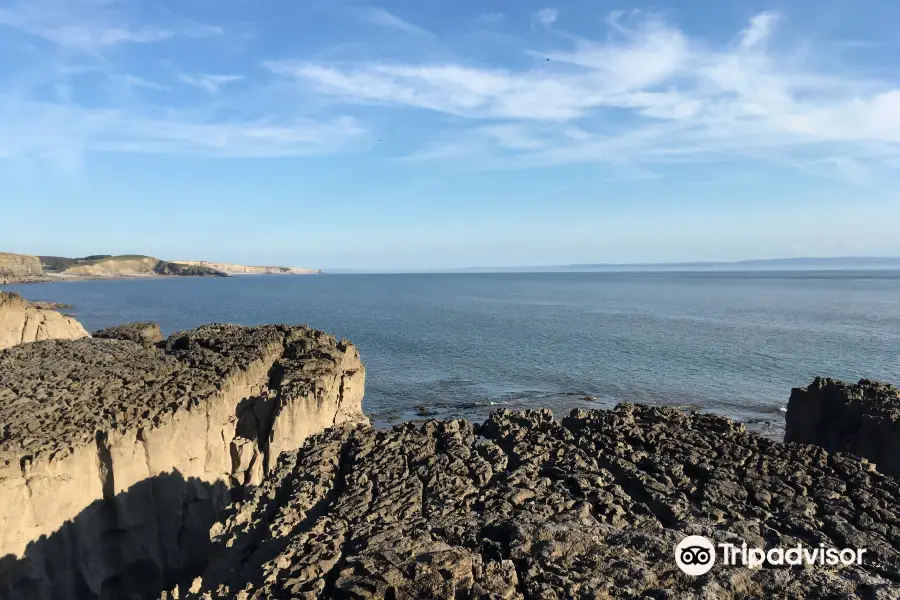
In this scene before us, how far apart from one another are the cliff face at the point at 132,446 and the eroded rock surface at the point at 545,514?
5.24 meters

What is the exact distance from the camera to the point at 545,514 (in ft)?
35.8

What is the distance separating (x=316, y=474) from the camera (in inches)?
524

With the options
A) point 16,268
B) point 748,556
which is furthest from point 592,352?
point 16,268

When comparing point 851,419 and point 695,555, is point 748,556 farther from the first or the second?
point 851,419

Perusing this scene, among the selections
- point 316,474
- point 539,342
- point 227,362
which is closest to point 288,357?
point 227,362

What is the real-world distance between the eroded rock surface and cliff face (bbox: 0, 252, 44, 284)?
19774 cm

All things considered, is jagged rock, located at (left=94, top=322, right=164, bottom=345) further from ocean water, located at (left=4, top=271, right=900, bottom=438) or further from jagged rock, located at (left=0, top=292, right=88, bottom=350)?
ocean water, located at (left=4, top=271, right=900, bottom=438)

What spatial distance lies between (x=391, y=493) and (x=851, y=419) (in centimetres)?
1763

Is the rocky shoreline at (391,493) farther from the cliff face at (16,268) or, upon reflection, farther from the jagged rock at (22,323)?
the cliff face at (16,268)

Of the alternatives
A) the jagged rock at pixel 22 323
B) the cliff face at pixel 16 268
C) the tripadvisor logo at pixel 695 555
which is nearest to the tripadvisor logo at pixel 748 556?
the tripadvisor logo at pixel 695 555

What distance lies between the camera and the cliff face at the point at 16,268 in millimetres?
173288

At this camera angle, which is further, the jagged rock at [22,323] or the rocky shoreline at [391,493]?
the jagged rock at [22,323]

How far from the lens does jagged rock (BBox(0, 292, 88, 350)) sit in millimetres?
34062

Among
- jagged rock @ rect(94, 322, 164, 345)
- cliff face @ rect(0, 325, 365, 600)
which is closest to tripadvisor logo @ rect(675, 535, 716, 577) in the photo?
cliff face @ rect(0, 325, 365, 600)
